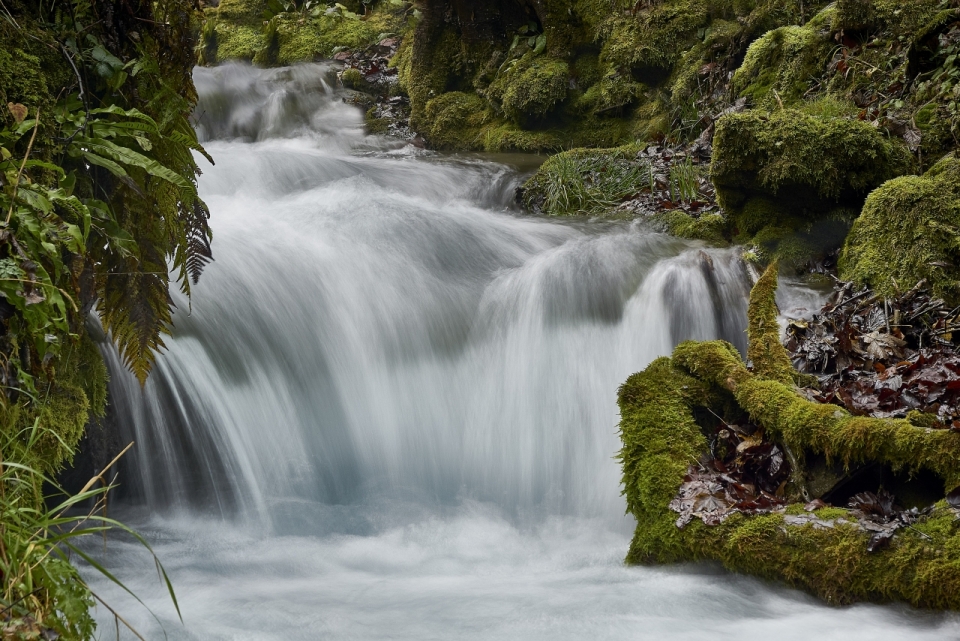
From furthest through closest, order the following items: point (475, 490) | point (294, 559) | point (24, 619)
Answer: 1. point (475, 490)
2. point (294, 559)
3. point (24, 619)

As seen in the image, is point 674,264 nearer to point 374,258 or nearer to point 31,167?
point 374,258

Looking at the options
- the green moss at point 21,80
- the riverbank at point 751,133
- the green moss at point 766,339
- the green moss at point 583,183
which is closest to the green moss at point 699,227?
the riverbank at point 751,133

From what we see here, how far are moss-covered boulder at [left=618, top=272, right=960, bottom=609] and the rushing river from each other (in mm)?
110

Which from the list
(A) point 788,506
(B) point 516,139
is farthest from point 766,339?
(B) point 516,139

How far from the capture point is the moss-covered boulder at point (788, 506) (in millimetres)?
3053

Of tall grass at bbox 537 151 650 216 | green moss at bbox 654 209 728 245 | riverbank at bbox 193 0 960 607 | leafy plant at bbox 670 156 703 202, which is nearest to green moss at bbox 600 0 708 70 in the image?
riverbank at bbox 193 0 960 607

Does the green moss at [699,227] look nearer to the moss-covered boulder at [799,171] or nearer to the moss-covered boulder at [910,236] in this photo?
the moss-covered boulder at [799,171]

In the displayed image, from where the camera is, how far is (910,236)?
203 inches

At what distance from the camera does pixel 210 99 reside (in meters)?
13.1

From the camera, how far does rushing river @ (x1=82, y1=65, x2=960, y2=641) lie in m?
3.36

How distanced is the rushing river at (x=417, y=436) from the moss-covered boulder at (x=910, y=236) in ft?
1.81

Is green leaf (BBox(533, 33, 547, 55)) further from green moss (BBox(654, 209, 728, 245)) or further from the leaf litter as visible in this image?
the leaf litter

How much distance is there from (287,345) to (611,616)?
3257 millimetres

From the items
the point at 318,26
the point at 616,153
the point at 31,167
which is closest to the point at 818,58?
the point at 616,153
